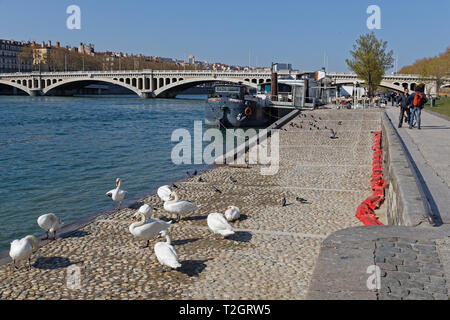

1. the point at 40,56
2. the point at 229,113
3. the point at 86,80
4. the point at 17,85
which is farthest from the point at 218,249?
the point at 40,56

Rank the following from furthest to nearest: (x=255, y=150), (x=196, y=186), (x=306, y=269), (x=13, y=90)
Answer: (x=13, y=90) < (x=255, y=150) < (x=196, y=186) < (x=306, y=269)

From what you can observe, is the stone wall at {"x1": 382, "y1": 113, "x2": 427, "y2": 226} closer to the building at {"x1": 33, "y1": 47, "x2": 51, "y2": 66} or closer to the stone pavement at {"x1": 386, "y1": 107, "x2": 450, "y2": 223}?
the stone pavement at {"x1": 386, "y1": 107, "x2": 450, "y2": 223}

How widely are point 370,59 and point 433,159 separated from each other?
29418 mm

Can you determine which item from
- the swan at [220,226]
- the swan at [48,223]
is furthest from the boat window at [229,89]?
the swan at [220,226]

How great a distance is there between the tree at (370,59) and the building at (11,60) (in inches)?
3591

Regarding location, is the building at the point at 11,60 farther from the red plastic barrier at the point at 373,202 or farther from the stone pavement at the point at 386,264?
the stone pavement at the point at 386,264

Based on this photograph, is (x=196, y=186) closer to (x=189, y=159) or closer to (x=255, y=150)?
(x=255, y=150)

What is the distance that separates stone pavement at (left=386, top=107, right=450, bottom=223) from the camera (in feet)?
17.6

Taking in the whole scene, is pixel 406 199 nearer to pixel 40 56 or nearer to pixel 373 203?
pixel 373 203

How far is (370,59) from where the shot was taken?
35906 millimetres

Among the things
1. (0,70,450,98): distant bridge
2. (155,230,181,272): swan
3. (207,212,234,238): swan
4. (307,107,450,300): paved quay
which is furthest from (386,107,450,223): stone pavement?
(0,70,450,98): distant bridge

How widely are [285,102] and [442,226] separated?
28.3 metres
